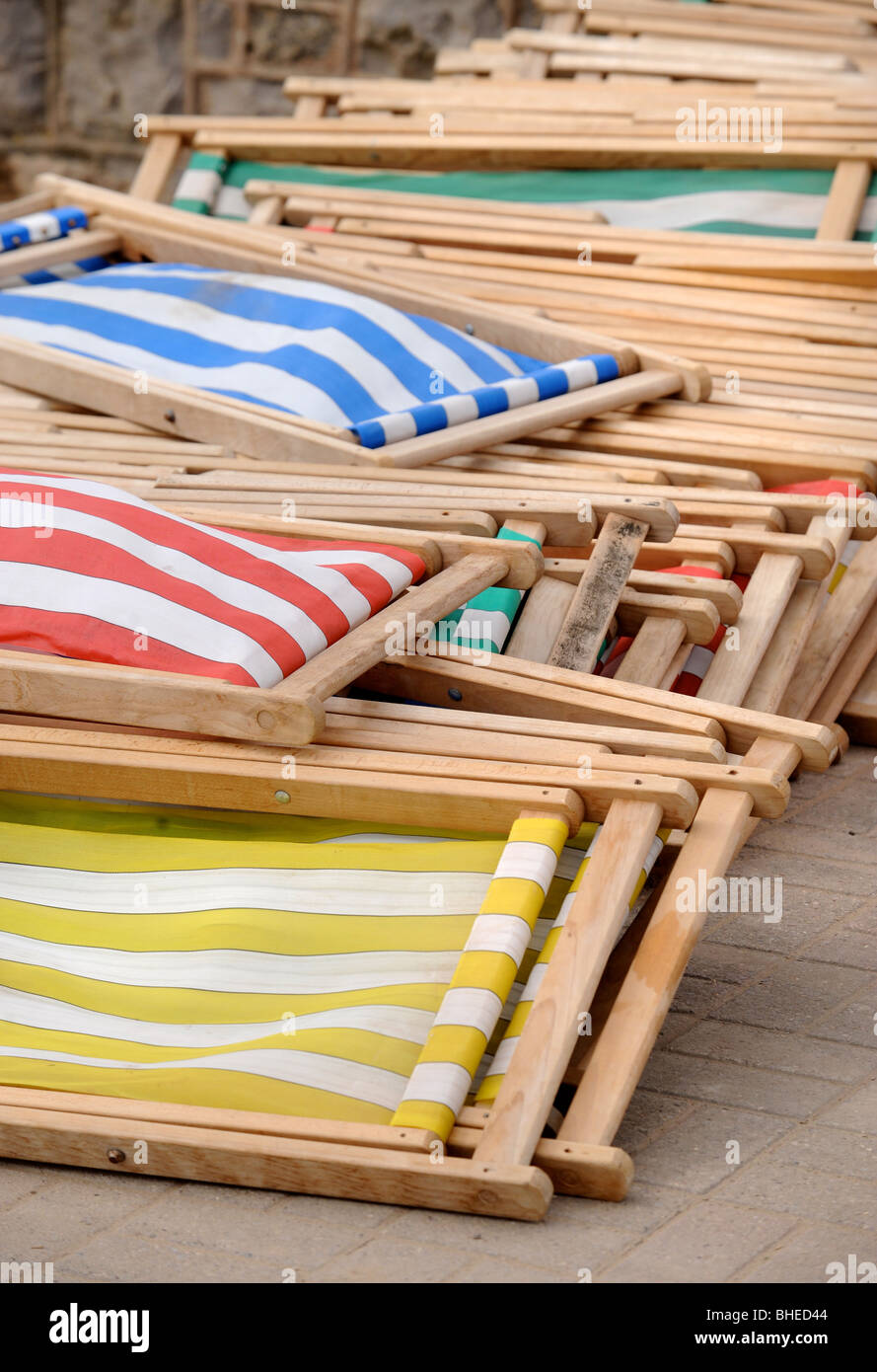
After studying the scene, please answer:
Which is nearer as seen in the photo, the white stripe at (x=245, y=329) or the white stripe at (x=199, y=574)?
the white stripe at (x=199, y=574)

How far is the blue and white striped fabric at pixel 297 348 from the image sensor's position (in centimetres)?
405

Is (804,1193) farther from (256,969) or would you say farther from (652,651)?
(652,651)

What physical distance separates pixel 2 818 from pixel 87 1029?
0.51 metres

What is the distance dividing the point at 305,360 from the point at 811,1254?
2699mm

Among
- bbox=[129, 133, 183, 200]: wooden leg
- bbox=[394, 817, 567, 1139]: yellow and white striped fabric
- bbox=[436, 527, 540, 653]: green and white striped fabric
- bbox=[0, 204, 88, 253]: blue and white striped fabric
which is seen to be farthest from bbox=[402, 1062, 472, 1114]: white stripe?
bbox=[129, 133, 183, 200]: wooden leg

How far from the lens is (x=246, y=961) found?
2.45m

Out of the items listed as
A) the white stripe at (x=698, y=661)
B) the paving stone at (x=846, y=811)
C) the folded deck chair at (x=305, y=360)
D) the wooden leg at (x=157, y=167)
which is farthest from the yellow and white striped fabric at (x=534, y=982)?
the wooden leg at (x=157, y=167)

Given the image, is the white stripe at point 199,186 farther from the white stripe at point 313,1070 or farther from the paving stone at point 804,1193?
the paving stone at point 804,1193

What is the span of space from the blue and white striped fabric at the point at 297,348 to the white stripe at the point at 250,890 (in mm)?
1540

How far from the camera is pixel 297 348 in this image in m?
4.19

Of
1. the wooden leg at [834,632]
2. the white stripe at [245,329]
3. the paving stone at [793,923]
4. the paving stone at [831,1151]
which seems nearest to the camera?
the paving stone at [831,1151]

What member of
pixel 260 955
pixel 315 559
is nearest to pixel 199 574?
pixel 315 559

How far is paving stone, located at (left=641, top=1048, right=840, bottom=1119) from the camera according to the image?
246 centimetres
